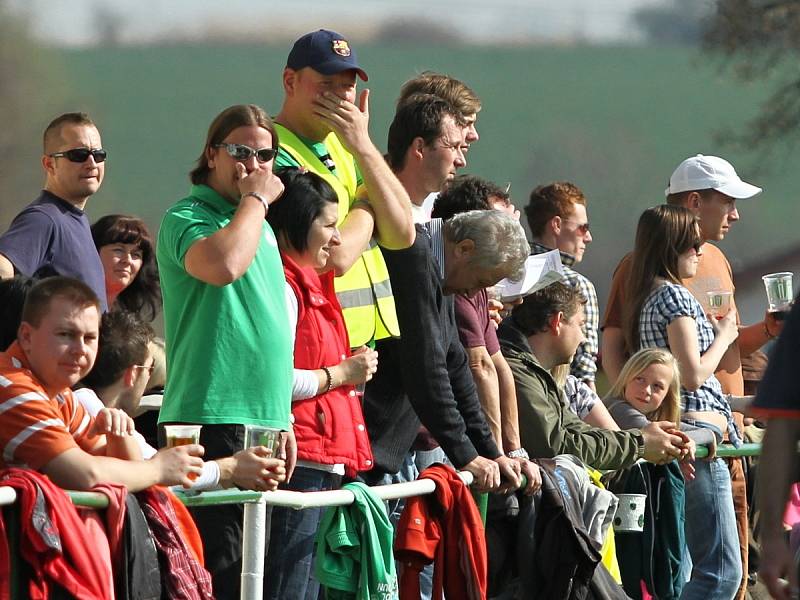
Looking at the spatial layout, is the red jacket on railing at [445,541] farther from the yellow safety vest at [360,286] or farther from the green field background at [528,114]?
the green field background at [528,114]

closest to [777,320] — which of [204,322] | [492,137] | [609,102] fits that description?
[204,322]

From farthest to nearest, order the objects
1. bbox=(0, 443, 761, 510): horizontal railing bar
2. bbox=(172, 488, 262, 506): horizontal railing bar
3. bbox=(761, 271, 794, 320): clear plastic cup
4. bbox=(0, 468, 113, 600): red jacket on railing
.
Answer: bbox=(761, 271, 794, 320): clear plastic cup
bbox=(172, 488, 262, 506): horizontal railing bar
bbox=(0, 443, 761, 510): horizontal railing bar
bbox=(0, 468, 113, 600): red jacket on railing

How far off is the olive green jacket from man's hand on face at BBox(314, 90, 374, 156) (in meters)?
1.34

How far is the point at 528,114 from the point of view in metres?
12.1

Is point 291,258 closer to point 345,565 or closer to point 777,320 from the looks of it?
point 345,565

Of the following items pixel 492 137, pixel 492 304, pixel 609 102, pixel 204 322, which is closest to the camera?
pixel 204 322

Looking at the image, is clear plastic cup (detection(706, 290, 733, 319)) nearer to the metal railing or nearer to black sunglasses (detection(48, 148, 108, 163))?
black sunglasses (detection(48, 148, 108, 163))

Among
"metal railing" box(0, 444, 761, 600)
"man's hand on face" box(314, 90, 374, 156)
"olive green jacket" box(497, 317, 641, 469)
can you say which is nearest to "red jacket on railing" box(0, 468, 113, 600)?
"metal railing" box(0, 444, 761, 600)

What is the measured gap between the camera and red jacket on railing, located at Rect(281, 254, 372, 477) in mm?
4480

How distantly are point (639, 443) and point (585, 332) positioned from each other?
105 centimetres

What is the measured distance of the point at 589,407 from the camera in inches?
249

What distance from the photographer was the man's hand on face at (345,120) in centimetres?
473

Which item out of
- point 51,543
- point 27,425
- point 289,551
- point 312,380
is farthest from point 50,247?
point 51,543

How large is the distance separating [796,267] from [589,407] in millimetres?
7279
